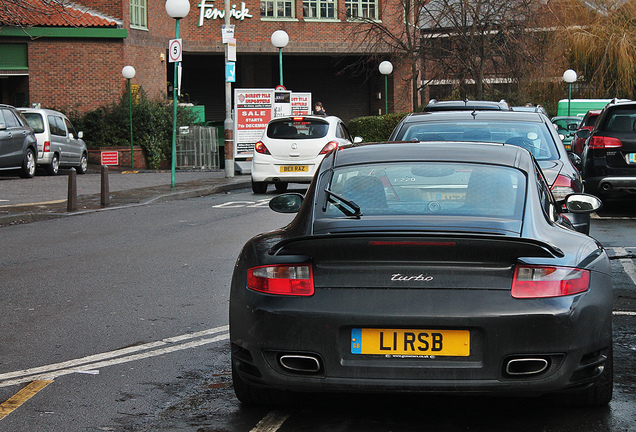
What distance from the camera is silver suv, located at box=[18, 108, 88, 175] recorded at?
26328 millimetres

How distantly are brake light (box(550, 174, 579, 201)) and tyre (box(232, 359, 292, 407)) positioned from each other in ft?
15.2

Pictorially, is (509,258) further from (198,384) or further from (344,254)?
(198,384)

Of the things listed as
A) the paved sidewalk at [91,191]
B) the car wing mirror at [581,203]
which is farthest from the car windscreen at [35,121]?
the car wing mirror at [581,203]

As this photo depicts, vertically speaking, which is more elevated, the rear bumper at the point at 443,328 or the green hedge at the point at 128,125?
the green hedge at the point at 128,125

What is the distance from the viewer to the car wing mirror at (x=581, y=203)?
6.02m

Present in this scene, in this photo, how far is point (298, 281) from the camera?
4.38 metres

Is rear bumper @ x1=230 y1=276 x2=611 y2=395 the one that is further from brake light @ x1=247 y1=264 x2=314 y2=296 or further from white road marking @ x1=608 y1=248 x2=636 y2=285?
white road marking @ x1=608 y1=248 x2=636 y2=285

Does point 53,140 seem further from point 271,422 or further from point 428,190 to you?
point 271,422

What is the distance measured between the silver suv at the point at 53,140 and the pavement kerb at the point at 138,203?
645 centimetres

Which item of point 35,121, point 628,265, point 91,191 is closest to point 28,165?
point 35,121

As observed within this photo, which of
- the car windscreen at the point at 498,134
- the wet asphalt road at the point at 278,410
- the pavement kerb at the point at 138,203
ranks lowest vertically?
the wet asphalt road at the point at 278,410

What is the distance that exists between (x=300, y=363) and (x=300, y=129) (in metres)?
16.1

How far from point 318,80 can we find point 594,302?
48.3 m

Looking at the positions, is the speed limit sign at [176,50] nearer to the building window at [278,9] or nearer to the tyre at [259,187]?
the tyre at [259,187]
